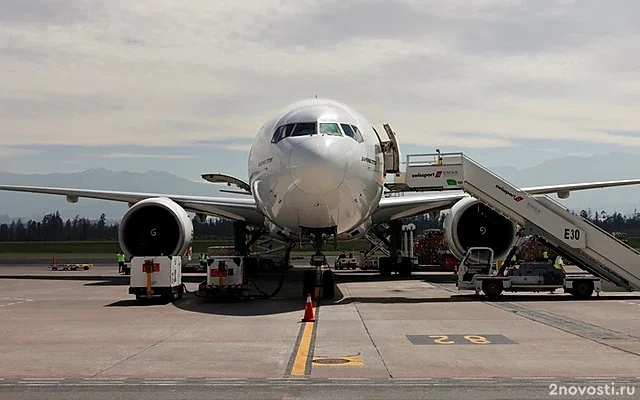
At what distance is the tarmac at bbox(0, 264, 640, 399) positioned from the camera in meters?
7.90

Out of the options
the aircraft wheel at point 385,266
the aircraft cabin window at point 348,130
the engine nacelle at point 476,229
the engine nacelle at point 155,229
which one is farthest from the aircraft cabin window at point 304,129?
the aircraft wheel at point 385,266

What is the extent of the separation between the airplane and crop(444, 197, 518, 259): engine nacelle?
0.10ft

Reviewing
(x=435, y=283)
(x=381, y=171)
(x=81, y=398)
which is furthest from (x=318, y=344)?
(x=435, y=283)

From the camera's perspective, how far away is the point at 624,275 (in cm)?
1762

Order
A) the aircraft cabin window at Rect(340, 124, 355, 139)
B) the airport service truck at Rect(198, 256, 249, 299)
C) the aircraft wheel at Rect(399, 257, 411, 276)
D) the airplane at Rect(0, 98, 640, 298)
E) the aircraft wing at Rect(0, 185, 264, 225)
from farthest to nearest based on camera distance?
the aircraft wheel at Rect(399, 257, 411, 276), the aircraft wing at Rect(0, 185, 264, 225), the airport service truck at Rect(198, 256, 249, 299), the aircraft cabin window at Rect(340, 124, 355, 139), the airplane at Rect(0, 98, 640, 298)

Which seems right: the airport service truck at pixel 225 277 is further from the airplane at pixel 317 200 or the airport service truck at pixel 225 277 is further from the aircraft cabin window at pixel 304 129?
the aircraft cabin window at pixel 304 129

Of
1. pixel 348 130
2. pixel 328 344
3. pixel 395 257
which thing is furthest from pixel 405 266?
pixel 328 344

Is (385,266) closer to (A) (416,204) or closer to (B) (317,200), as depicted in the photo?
(A) (416,204)

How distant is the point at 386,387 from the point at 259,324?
5.77 metres

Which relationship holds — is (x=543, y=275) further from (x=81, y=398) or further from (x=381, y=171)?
(x=81, y=398)

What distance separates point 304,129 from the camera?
1617cm

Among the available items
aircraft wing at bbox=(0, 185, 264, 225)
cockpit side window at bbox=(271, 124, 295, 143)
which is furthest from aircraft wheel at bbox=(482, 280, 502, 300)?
aircraft wing at bbox=(0, 185, 264, 225)

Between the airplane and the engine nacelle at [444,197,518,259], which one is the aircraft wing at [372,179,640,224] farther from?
the engine nacelle at [444,197,518,259]

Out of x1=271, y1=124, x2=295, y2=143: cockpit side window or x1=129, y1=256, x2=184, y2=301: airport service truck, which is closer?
x1=271, y1=124, x2=295, y2=143: cockpit side window
